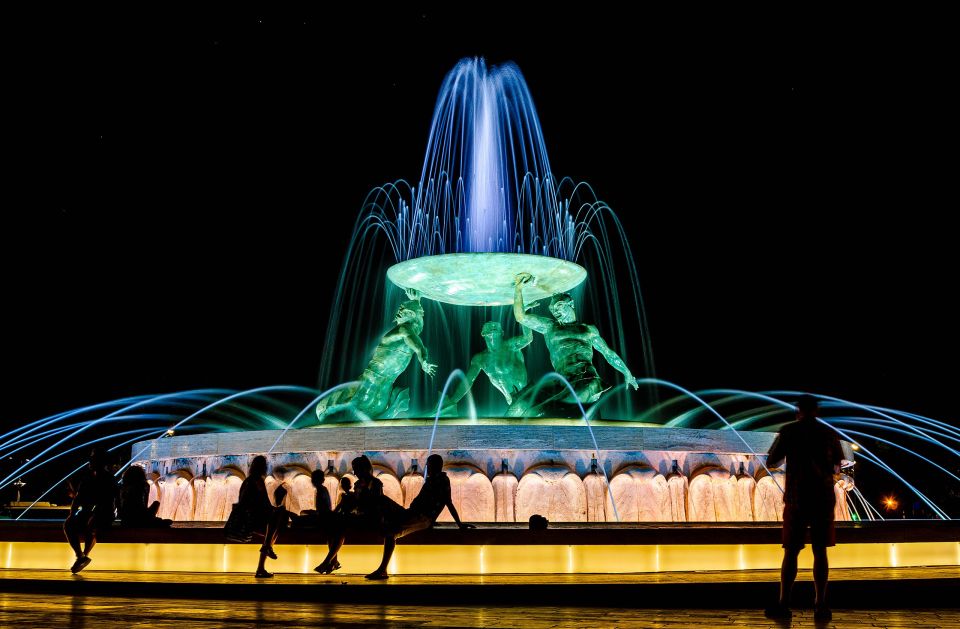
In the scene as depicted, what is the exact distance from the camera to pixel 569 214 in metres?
23.0

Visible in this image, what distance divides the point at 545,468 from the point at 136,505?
4336 mm

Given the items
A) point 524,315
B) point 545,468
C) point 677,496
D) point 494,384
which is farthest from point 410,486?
point 494,384

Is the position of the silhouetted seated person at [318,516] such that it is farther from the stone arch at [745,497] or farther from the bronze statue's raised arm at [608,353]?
the bronze statue's raised arm at [608,353]

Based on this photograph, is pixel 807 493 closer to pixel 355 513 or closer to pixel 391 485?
pixel 355 513

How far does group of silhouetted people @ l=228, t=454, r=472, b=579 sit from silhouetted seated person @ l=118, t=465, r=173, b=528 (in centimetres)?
163

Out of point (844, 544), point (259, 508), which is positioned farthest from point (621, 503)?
point (259, 508)

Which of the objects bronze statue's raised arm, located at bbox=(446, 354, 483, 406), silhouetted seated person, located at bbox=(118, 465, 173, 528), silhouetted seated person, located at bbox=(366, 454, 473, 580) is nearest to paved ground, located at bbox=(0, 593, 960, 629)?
silhouetted seated person, located at bbox=(366, 454, 473, 580)

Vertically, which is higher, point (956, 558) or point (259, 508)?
point (259, 508)

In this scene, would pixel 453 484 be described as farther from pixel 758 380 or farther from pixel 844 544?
pixel 758 380

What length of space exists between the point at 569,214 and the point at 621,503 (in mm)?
13090

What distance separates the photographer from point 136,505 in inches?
380

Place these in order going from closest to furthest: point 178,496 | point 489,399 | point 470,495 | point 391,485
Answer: point 470,495 < point 391,485 < point 178,496 < point 489,399

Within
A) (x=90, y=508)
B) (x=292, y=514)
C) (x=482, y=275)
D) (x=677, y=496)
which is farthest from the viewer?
(x=482, y=275)

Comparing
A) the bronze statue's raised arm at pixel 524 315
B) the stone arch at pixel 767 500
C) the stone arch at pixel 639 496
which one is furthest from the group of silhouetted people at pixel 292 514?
the bronze statue's raised arm at pixel 524 315
